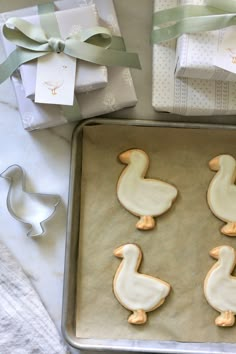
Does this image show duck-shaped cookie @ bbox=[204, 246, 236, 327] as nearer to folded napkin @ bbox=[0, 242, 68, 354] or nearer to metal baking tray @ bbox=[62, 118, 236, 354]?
metal baking tray @ bbox=[62, 118, 236, 354]

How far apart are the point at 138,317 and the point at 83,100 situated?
32cm

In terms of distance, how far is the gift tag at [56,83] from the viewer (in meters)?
0.78

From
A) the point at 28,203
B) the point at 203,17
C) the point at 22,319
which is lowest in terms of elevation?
the point at 22,319

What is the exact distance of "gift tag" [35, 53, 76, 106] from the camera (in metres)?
0.78

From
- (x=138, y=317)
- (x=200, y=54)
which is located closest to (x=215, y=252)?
(x=138, y=317)

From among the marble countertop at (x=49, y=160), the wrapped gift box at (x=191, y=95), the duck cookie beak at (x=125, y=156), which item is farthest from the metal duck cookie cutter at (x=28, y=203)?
the wrapped gift box at (x=191, y=95)

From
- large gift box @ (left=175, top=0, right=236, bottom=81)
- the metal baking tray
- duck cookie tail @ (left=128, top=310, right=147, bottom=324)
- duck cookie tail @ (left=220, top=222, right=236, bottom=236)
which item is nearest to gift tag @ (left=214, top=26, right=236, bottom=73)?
large gift box @ (left=175, top=0, right=236, bottom=81)

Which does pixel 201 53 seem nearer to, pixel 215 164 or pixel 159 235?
pixel 215 164

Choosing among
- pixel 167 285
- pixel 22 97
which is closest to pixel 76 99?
pixel 22 97

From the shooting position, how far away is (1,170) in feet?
2.77

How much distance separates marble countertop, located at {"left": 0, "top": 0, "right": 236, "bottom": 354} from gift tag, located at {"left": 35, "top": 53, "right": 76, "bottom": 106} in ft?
0.29

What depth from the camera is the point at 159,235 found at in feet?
2.65

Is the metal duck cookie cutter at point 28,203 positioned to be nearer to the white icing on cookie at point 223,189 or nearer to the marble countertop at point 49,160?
the marble countertop at point 49,160

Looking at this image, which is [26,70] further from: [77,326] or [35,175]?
[77,326]
